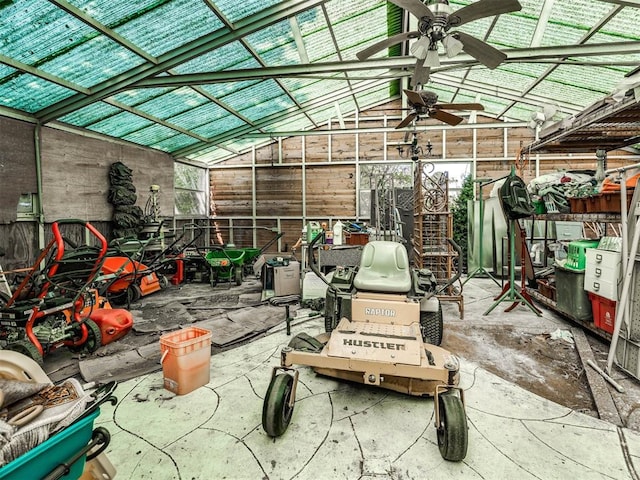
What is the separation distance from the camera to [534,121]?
470 cm

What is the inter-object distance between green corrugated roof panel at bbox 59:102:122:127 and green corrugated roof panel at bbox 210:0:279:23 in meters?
2.86

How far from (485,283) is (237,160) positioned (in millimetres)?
7871

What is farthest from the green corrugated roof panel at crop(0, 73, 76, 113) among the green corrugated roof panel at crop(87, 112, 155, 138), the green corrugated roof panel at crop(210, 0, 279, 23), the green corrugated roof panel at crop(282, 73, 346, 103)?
the green corrugated roof panel at crop(282, 73, 346, 103)

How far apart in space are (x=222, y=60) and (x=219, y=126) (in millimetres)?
2841

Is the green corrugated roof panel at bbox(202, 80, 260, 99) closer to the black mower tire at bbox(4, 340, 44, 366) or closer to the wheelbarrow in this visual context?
the wheelbarrow

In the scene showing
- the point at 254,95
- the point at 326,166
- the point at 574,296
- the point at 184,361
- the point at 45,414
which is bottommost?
the point at 184,361

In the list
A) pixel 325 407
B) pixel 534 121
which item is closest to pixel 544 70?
pixel 534 121

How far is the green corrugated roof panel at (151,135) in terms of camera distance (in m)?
7.23

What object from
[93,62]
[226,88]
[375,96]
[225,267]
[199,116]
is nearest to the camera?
[93,62]

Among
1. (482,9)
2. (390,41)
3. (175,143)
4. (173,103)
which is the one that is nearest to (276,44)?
(173,103)

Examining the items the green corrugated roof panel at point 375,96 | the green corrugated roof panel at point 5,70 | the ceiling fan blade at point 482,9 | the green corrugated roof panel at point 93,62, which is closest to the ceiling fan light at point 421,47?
the ceiling fan blade at point 482,9

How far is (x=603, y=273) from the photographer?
3.43 meters

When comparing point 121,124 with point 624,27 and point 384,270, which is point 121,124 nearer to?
point 384,270

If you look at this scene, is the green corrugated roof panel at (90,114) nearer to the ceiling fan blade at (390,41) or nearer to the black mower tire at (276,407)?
the ceiling fan blade at (390,41)
